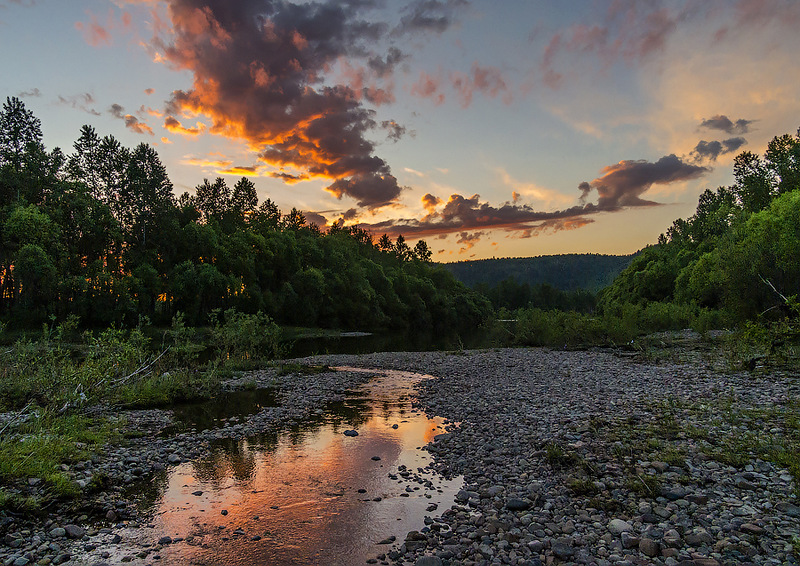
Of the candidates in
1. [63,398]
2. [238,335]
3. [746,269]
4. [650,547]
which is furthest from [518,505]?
[746,269]

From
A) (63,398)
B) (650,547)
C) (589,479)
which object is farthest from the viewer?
(63,398)

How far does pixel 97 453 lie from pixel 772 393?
21694mm

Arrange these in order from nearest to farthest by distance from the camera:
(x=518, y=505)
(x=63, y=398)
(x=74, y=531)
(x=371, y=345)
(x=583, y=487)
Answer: (x=74, y=531) → (x=518, y=505) → (x=583, y=487) → (x=63, y=398) → (x=371, y=345)

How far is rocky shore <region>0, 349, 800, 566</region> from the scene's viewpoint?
707cm

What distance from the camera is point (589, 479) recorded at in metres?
9.41

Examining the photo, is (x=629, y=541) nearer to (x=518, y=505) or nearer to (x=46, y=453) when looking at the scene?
(x=518, y=505)

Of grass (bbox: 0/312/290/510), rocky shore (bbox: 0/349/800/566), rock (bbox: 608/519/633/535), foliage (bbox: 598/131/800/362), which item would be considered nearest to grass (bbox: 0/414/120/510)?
grass (bbox: 0/312/290/510)

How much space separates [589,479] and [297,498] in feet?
21.7

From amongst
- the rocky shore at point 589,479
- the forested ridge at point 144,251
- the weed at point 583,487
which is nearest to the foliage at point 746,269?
the rocky shore at point 589,479

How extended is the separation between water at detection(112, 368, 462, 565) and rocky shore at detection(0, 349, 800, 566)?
1.91ft

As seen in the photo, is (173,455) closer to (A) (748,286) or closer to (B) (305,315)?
(A) (748,286)

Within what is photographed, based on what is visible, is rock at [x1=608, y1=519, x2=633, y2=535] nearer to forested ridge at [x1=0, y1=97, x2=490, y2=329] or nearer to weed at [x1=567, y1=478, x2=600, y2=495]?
weed at [x1=567, y1=478, x2=600, y2=495]

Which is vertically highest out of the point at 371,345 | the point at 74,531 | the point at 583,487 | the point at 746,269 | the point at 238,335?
the point at 746,269

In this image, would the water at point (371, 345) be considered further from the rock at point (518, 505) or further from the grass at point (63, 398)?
the rock at point (518, 505)
